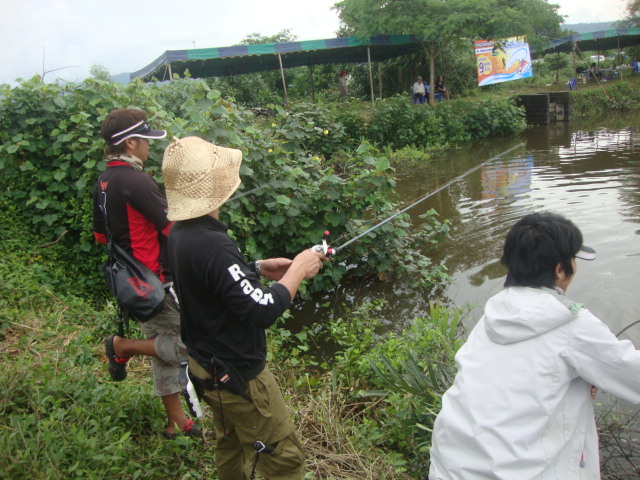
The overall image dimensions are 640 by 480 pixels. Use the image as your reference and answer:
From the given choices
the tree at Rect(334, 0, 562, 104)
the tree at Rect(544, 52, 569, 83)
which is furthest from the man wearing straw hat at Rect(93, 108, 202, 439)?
the tree at Rect(544, 52, 569, 83)

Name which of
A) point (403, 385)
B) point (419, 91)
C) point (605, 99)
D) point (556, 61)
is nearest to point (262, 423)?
point (403, 385)

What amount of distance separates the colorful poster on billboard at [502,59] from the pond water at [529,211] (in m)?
4.76

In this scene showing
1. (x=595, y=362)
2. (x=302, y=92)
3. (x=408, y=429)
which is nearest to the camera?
(x=595, y=362)

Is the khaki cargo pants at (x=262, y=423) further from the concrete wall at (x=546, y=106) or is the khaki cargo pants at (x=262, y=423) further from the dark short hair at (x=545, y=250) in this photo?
the concrete wall at (x=546, y=106)

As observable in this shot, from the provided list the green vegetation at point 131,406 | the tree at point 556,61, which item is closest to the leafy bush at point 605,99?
the tree at point 556,61

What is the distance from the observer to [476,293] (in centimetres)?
559

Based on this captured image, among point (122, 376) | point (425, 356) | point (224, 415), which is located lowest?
point (425, 356)

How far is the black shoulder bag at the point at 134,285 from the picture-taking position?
108 inches

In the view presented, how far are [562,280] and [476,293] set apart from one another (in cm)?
399

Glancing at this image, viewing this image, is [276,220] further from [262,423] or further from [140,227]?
[262,423]

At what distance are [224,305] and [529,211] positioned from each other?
7.44 metres

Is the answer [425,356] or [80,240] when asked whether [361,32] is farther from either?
[425,356]

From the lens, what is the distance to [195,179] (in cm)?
199

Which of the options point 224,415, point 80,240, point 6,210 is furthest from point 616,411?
point 6,210
